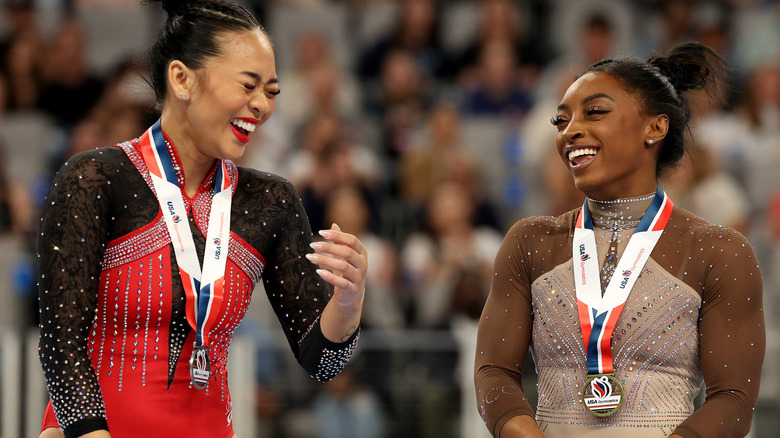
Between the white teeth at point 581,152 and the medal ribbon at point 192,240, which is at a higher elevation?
the white teeth at point 581,152

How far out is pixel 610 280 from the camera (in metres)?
2.50

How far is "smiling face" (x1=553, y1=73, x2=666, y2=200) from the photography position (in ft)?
8.25

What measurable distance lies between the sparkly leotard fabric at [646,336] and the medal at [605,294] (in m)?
0.02

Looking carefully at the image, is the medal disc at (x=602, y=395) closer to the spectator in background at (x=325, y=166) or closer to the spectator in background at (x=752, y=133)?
the spectator in background at (x=325, y=166)

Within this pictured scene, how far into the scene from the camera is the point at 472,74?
26.3 ft

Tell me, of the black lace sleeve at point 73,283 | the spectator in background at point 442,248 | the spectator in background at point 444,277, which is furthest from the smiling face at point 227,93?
the spectator in background at point 442,248

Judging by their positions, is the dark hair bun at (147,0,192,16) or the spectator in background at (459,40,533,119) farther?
the spectator in background at (459,40,533,119)

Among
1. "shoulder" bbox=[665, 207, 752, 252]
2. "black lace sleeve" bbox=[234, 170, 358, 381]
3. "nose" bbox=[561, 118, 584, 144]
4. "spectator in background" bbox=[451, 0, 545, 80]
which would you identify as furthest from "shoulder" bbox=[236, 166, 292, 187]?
"spectator in background" bbox=[451, 0, 545, 80]

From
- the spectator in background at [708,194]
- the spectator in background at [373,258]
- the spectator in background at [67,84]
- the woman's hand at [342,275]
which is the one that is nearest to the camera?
the woman's hand at [342,275]

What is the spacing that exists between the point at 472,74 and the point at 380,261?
7.24ft

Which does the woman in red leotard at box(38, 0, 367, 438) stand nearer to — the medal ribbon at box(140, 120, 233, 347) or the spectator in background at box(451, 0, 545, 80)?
the medal ribbon at box(140, 120, 233, 347)

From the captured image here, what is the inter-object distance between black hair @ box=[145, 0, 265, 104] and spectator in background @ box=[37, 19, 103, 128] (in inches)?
201

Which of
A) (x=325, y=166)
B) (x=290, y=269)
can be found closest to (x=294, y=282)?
(x=290, y=269)

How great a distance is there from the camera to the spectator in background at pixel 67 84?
7.45 meters
